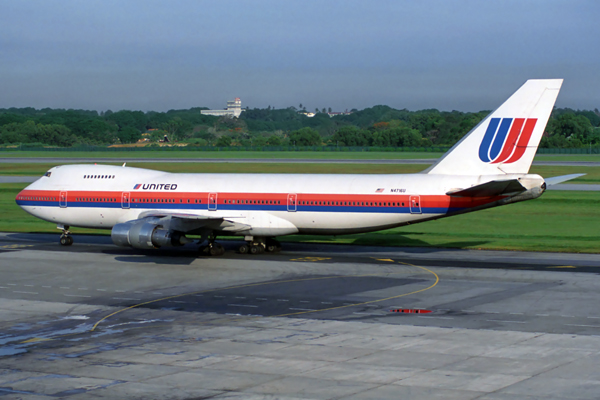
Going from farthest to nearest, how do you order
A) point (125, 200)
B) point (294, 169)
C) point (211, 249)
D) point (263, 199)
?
point (294, 169)
point (125, 200)
point (211, 249)
point (263, 199)

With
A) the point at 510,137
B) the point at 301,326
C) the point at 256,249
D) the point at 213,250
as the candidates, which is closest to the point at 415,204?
the point at 510,137

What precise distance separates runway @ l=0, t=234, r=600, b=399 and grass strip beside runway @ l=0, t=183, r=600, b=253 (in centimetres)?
437

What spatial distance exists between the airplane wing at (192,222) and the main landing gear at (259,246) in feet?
5.48

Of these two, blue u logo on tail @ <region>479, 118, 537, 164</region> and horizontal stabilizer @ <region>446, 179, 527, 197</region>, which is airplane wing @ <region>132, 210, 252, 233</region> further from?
blue u logo on tail @ <region>479, 118, 537, 164</region>

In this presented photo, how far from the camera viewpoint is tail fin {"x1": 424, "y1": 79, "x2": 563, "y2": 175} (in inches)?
1494

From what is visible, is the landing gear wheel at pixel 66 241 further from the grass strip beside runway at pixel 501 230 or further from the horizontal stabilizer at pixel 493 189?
the horizontal stabilizer at pixel 493 189

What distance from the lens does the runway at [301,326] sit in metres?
18.9

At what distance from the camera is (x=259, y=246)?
1689 inches

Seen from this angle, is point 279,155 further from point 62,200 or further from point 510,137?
point 510,137

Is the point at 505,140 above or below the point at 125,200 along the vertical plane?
above

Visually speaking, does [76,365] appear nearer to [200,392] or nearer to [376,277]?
[200,392]

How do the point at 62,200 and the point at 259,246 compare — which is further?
the point at 62,200

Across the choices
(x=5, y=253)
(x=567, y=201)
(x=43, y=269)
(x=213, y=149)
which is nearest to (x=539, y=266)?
(x=43, y=269)

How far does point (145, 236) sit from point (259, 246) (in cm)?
788
